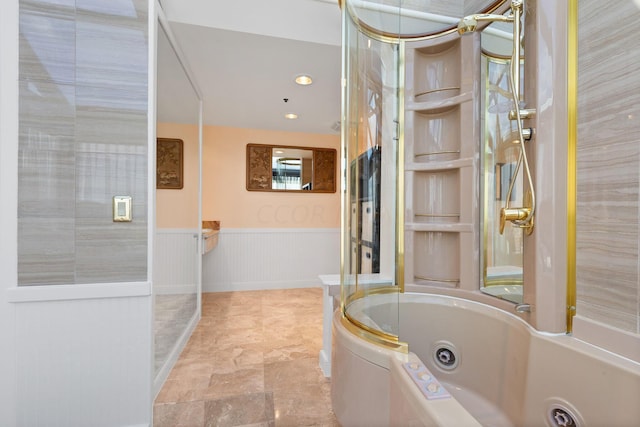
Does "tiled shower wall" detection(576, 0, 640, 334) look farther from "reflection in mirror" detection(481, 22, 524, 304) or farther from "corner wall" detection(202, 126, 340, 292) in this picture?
"corner wall" detection(202, 126, 340, 292)

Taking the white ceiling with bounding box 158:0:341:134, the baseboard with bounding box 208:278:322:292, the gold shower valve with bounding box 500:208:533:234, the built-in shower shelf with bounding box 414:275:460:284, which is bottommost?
the baseboard with bounding box 208:278:322:292

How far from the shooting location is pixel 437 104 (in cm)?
171

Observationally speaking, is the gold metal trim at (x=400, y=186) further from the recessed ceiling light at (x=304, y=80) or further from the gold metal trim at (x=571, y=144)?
the recessed ceiling light at (x=304, y=80)

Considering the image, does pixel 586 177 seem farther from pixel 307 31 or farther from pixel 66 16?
pixel 66 16

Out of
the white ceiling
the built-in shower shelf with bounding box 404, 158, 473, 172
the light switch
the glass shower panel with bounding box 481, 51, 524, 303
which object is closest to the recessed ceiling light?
the white ceiling

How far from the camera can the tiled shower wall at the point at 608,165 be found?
79cm

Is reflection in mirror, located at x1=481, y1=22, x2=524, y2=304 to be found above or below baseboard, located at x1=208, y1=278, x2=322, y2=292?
above

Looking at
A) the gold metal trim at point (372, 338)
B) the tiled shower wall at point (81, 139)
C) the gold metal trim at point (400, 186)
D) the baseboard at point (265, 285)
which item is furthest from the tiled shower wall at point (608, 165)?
the baseboard at point (265, 285)

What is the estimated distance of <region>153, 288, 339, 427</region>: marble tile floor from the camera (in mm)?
1424

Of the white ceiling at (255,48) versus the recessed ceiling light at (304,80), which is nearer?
the white ceiling at (255,48)

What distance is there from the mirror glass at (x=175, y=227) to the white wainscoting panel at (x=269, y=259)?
1.07 metres

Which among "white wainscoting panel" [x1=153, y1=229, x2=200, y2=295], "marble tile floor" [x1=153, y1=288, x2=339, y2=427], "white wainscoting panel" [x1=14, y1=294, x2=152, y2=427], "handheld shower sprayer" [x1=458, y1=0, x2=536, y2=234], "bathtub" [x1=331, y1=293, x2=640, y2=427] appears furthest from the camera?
"white wainscoting panel" [x1=153, y1=229, x2=200, y2=295]

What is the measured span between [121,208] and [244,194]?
251 centimetres

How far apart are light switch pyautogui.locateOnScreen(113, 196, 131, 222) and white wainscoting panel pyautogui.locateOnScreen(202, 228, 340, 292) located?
2441 mm
